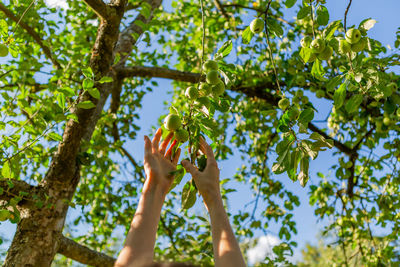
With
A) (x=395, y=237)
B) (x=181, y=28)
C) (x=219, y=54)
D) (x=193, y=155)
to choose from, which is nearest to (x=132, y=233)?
(x=193, y=155)

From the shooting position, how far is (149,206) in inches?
46.4

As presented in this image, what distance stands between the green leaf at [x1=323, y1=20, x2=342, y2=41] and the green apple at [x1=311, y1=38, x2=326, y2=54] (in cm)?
3

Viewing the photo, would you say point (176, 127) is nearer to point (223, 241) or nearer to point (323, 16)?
point (223, 241)

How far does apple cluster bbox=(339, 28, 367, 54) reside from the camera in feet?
4.46

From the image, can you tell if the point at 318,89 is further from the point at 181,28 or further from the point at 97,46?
the point at 181,28

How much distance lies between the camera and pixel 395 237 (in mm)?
3250

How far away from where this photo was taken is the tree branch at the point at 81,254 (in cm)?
244

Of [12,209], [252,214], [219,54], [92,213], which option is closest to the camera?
[219,54]

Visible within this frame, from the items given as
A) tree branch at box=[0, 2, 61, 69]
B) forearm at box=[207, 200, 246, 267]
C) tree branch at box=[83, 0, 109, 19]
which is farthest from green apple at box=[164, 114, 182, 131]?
tree branch at box=[0, 2, 61, 69]

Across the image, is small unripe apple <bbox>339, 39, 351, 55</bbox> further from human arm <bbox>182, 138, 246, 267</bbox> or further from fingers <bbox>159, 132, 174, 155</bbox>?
fingers <bbox>159, 132, 174, 155</bbox>

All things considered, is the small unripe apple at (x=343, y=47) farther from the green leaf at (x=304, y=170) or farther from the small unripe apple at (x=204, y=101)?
the small unripe apple at (x=204, y=101)

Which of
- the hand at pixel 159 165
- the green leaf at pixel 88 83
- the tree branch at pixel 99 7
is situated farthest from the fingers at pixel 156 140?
the tree branch at pixel 99 7

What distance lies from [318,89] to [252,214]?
5.15 ft

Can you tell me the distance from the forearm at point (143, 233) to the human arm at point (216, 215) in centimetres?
17
